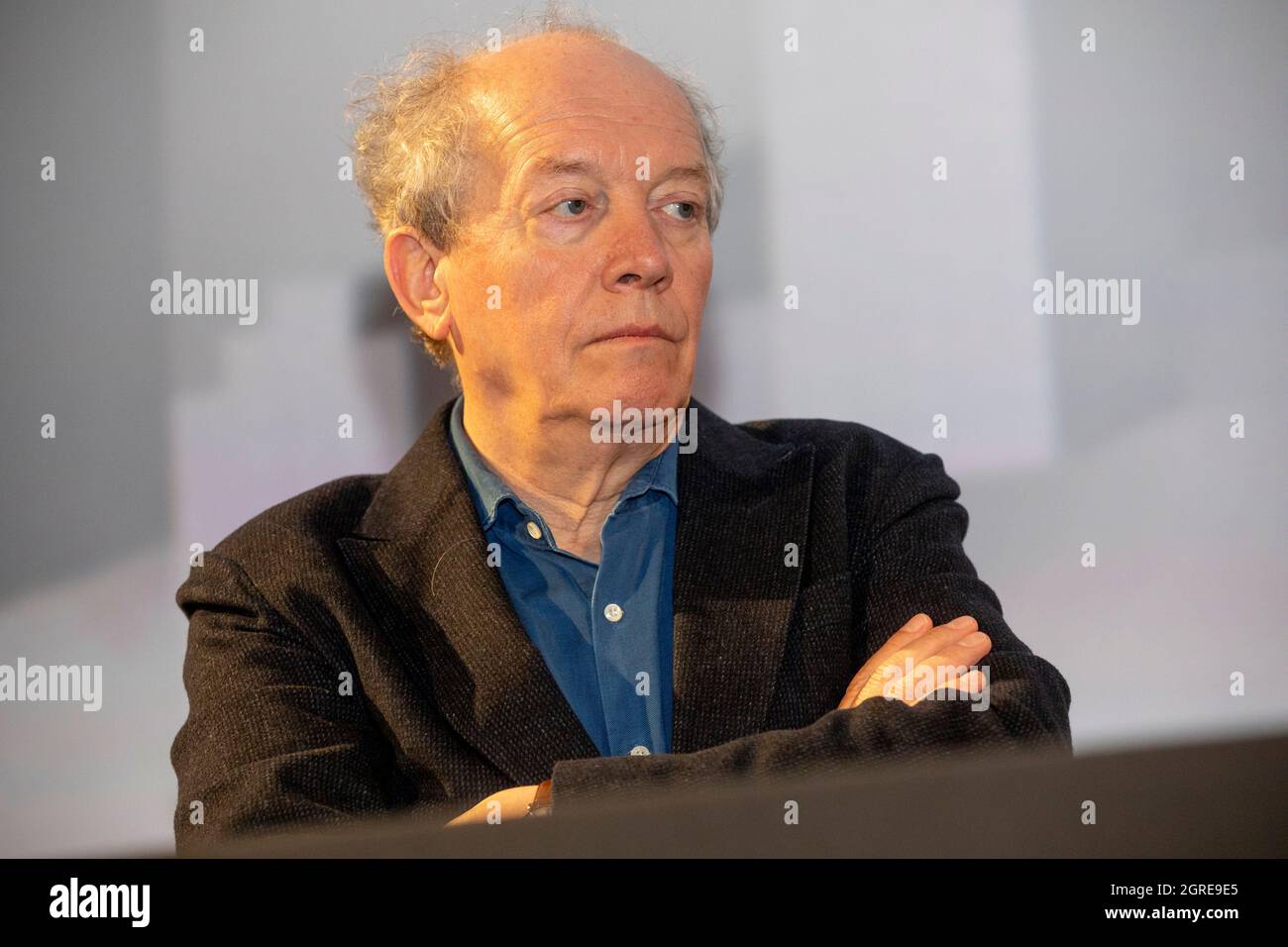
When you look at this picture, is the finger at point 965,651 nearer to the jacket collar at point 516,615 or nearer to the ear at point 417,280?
the jacket collar at point 516,615

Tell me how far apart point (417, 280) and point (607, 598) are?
0.71 metres

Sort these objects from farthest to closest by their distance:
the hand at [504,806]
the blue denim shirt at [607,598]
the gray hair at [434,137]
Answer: the gray hair at [434,137] → the blue denim shirt at [607,598] → the hand at [504,806]

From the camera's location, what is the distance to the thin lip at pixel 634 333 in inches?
90.6

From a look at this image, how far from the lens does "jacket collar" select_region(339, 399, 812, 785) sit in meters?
2.14

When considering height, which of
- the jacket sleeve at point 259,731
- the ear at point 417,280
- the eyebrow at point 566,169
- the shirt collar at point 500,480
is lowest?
the jacket sleeve at point 259,731

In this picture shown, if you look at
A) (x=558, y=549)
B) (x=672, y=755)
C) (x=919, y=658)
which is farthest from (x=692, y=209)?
(x=672, y=755)

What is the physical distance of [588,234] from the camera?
233 centimetres

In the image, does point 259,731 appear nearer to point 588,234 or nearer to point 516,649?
point 516,649

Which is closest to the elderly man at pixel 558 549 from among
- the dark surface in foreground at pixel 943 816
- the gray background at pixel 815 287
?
the dark surface in foreground at pixel 943 816

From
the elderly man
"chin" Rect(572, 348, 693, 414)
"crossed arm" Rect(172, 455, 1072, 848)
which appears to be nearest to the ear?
the elderly man

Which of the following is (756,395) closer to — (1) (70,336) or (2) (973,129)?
(2) (973,129)

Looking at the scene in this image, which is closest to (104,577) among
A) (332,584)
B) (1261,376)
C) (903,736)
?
(332,584)

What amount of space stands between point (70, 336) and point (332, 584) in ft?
3.11

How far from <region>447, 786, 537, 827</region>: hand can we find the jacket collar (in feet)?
0.28
